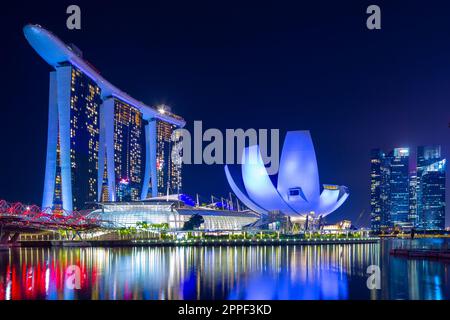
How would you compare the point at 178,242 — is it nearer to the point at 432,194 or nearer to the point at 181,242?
the point at 181,242

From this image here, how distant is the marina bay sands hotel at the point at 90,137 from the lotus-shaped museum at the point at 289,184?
1205cm

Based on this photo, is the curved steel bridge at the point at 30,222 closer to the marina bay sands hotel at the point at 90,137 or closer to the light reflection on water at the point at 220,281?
the marina bay sands hotel at the point at 90,137

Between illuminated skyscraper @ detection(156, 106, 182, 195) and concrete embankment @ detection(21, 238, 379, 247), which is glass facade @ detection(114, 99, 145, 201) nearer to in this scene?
illuminated skyscraper @ detection(156, 106, 182, 195)

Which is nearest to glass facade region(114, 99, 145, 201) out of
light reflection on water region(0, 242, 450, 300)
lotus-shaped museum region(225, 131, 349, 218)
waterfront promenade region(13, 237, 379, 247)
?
lotus-shaped museum region(225, 131, 349, 218)

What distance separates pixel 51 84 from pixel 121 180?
26.0 metres

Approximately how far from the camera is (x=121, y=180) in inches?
2844

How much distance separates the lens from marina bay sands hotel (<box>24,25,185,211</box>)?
1841 inches

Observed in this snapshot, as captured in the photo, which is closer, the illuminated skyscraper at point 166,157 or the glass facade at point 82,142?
the glass facade at point 82,142

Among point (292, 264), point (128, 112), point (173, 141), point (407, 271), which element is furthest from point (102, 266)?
point (173, 141)

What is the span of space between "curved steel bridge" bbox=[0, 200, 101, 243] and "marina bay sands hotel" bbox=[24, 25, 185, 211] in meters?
9.39

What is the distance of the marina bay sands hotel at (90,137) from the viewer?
46750 mm

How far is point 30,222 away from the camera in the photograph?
3350 cm

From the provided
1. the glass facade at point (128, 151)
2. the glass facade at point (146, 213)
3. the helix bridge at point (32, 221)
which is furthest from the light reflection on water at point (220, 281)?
the glass facade at point (128, 151)
